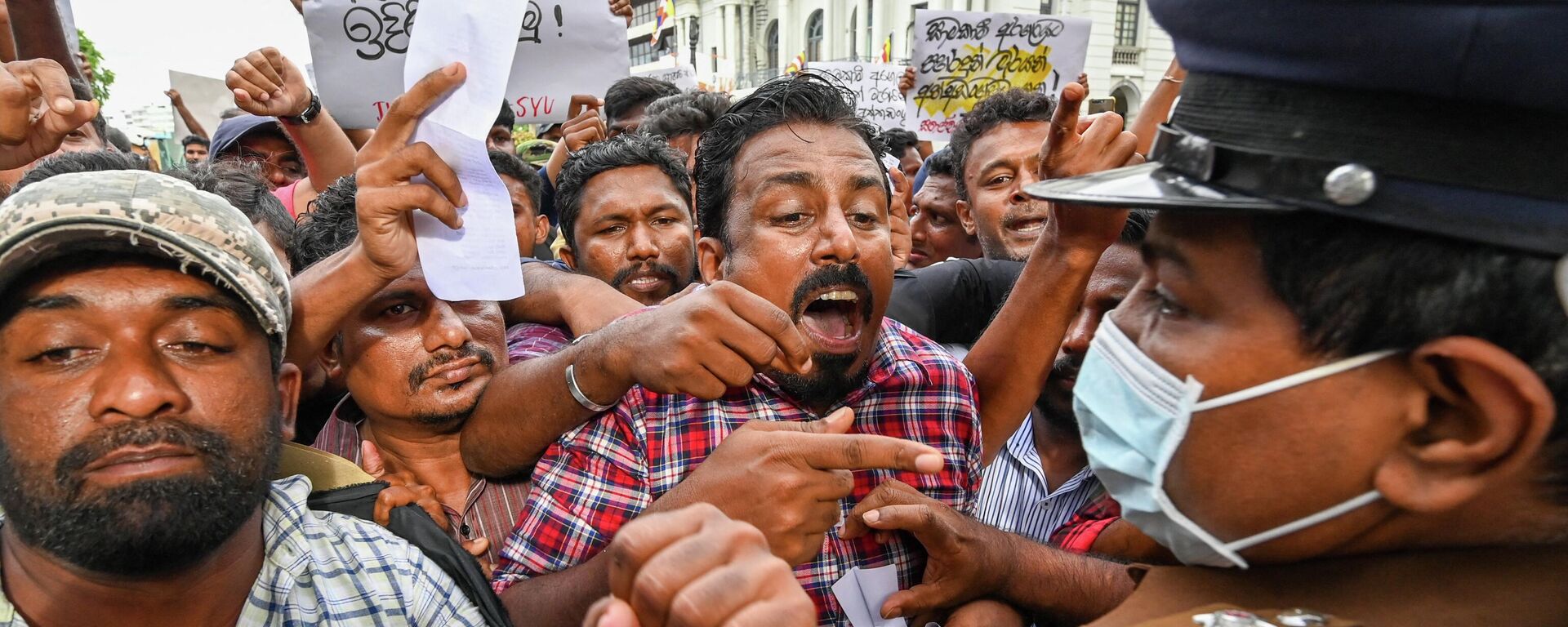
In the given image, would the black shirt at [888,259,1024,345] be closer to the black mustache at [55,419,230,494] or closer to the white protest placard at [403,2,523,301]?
the white protest placard at [403,2,523,301]

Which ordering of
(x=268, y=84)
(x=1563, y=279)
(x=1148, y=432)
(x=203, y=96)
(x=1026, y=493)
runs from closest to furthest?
(x=1563, y=279)
(x=1148, y=432)
(x=1026, y=493)
(x=268, y=84)
(x=203, y=96)

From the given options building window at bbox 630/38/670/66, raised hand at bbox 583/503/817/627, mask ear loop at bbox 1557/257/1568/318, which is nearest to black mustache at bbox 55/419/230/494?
raised hand at bbox 583/503/817/627

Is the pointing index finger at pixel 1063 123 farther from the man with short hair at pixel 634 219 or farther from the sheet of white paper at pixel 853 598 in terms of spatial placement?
the man with short hair at pixel 634 219

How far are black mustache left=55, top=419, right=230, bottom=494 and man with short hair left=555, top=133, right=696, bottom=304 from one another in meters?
2.02

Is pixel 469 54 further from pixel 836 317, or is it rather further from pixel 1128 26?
pixel 1128 26


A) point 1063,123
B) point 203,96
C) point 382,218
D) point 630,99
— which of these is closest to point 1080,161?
point 1063,123

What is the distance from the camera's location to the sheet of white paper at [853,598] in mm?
1896

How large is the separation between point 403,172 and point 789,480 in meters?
1.13

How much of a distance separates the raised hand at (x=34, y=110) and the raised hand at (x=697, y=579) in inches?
102

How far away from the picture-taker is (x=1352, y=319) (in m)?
1.01

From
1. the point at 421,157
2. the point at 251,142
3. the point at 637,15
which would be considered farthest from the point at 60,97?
the point at 637,15

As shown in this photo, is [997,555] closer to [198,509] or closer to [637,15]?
[198,509]

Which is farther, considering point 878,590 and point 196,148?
point 196,148

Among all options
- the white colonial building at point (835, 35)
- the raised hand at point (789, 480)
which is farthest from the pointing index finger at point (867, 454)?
the white colonial building at point (835, 35)
